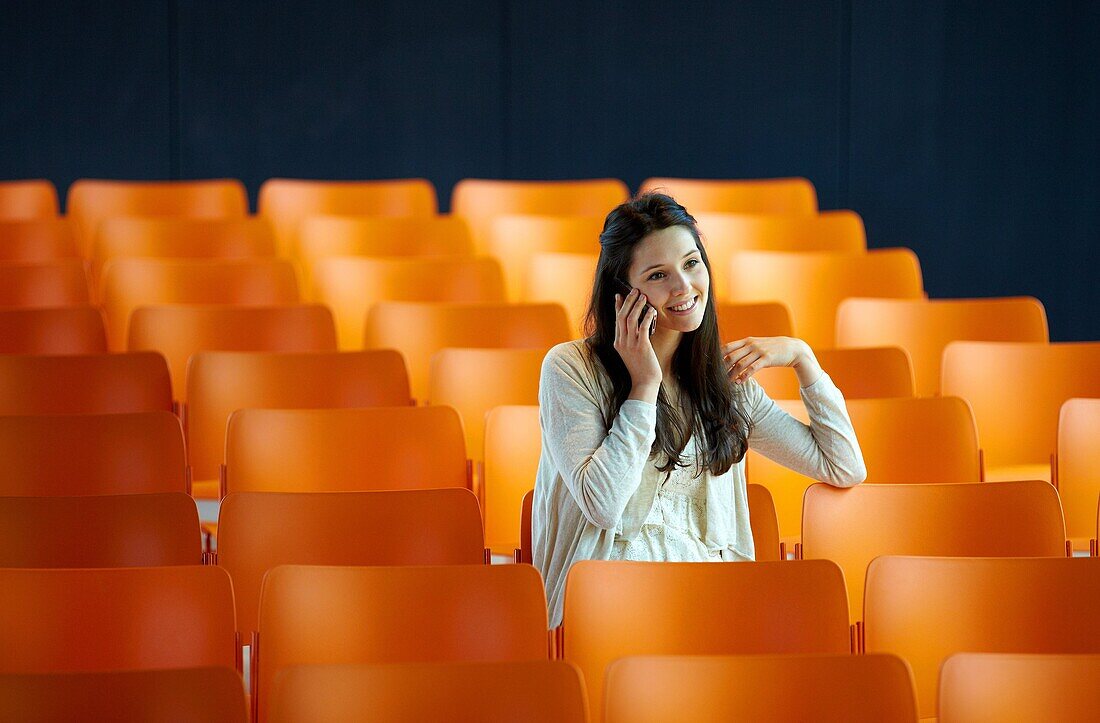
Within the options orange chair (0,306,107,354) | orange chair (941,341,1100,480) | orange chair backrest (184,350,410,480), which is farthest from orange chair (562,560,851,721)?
orange chair (0,306,107,354)

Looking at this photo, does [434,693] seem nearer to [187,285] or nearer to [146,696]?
[146,696]

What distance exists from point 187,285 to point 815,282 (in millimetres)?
2113

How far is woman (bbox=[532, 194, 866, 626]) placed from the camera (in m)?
2.59

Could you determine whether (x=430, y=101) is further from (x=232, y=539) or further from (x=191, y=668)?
(x=191, y=668)

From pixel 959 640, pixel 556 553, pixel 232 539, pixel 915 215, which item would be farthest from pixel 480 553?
pixel 915 215

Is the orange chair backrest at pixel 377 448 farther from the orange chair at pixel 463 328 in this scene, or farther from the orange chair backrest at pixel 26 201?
the orange chair backrest at pixel 26 201

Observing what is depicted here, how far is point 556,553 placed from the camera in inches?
105

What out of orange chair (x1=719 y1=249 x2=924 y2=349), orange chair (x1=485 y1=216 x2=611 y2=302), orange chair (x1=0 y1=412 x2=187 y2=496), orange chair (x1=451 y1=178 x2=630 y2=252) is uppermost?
orange chair (x1=451 y1=178 x2=630 y2=252)

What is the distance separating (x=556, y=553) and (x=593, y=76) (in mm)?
5183

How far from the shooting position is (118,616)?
7.75ft

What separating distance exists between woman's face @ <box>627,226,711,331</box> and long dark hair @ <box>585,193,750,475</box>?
0.02 m

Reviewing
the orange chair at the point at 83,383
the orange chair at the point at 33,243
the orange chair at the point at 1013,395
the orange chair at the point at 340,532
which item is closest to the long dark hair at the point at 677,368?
the orange chair at the point at 340,532

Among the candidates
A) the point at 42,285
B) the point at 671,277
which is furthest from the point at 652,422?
the point at 42,285

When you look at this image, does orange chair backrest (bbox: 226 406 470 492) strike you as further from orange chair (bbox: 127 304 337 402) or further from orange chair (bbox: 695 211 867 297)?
orange chair (bbox: 695 211 867 297)
